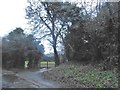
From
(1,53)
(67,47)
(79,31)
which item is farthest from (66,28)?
(1,53)

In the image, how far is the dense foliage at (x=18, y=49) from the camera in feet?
75.0

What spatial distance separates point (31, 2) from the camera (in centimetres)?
2289

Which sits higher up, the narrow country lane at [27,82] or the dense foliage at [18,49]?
the dense foliage at [18,49]

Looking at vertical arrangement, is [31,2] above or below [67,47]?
above

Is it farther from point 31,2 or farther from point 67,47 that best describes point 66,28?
point 31,2

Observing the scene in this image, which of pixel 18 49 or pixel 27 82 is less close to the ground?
pixel 18 49

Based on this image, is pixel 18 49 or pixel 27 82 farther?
pixel 18 49

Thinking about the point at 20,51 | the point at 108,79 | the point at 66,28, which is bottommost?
the point at 108,79

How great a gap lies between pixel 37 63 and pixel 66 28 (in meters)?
6.08

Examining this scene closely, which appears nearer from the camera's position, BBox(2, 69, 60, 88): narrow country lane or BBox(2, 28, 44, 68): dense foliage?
BBox(2, 69, 60, 88): narrow country lane

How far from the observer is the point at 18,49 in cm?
2289

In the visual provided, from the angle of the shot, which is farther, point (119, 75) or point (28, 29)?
point (28, 29)

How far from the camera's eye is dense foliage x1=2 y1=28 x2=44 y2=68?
901 inches

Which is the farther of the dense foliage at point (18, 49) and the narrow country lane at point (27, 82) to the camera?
the dense foliage at point (18, 49)
